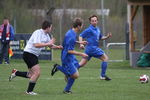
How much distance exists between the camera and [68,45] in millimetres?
13445

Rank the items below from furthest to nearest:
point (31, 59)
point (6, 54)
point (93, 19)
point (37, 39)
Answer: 1. point (6, 54)
2. point (93, 19)
3. point (31, 59)
4. point (37, 39)

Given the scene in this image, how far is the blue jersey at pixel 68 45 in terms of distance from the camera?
44.0 ft

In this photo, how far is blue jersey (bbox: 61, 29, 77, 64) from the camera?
13.4 m

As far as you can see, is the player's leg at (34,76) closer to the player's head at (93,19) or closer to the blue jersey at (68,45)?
the blue jersey at (68,45)

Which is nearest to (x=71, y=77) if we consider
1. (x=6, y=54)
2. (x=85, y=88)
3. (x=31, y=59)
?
(x=31, y=59)

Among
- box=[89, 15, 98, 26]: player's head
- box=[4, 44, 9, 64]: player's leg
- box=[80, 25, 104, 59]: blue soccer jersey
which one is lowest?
box=[4, 44, 9, 64]: player's leg

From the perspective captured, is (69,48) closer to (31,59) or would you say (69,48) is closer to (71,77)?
(71,77)

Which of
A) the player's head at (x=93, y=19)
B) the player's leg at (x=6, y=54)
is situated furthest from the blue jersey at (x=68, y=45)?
the player's leg at (x=6, y=54)

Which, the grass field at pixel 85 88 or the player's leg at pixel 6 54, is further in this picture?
the player's leg at pixel 6 54

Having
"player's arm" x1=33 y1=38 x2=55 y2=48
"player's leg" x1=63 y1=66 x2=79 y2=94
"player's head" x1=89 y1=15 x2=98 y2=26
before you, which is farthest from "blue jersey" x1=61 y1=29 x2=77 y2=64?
"player's head" x1=89 y1=15 x2=98 y2=26

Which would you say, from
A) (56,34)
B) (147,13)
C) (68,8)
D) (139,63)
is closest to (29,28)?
(56,34)

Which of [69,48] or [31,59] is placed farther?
[69,48]

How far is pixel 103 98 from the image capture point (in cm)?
1259

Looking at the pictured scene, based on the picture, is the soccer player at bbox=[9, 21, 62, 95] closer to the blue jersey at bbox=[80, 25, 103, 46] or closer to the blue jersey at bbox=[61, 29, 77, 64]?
the blue jersey at bbox=[61, 29, 77, 64]
